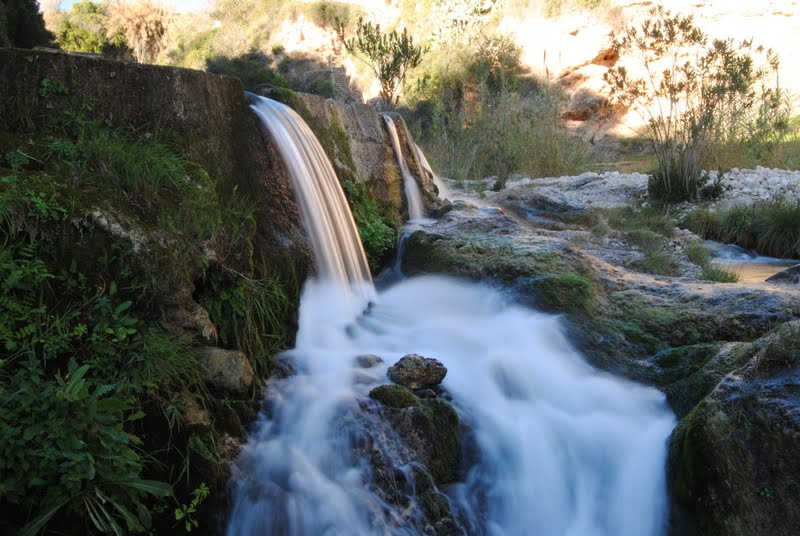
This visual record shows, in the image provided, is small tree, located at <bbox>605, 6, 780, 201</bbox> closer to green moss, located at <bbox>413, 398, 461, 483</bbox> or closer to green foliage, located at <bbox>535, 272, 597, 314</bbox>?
green foliage, located at <bbox>535, 272, 597, 314</bbox>

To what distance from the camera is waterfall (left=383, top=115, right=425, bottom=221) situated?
787cm

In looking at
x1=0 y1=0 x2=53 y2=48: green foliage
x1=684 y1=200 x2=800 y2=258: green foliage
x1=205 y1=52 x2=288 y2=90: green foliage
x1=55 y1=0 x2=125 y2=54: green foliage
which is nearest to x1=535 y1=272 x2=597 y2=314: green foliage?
x1=684 y1=200 x2=800 y2=258: green foliage

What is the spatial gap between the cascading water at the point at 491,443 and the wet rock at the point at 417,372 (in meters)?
0.11

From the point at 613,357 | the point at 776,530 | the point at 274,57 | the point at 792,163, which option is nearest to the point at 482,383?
the point at 613,357

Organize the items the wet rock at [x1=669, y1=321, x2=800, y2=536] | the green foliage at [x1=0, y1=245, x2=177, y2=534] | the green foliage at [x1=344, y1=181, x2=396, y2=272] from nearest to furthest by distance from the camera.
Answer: the green foliage at [x1=0, y1=245, x2=177, y2=534]
the wet rock at [x1=669, y1=321, x2=800, y2=536]
the green foliage at [x1=344, y1=181, x2=396, y2=272]

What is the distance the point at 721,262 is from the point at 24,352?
24.6 ft

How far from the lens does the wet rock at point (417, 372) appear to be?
10.9 feet

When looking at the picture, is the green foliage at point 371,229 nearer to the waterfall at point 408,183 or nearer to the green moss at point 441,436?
the waterfall at point 408,183

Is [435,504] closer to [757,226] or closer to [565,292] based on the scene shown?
[565,292]

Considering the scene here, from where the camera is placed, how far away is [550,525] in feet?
9.04

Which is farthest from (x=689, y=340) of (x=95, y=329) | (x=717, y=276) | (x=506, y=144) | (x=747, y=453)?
(x=506, y=144)

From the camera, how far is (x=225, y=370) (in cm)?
294

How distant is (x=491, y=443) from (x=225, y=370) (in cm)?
149

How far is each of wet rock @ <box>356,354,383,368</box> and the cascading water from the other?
58 millimetres
